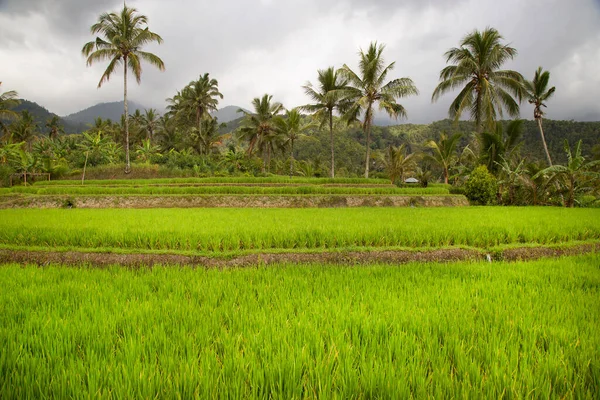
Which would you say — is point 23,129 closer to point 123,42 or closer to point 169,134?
point 169,134

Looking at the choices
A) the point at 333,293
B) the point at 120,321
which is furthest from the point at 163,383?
the point at 333,293

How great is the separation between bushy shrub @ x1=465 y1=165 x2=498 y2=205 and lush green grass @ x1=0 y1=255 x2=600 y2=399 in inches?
438

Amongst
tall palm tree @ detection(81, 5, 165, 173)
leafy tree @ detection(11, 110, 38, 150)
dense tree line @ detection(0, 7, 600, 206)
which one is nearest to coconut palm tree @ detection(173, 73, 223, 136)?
dense tree line @ detection(0, 7, 600, 206)

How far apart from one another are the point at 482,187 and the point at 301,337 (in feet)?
45.7

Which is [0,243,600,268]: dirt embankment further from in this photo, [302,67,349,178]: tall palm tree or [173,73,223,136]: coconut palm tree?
[173,73,223,136]: coconut palm tree

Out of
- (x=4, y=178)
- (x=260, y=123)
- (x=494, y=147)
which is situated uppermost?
(x=260, y=123)

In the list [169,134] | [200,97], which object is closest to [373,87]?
[200,97]

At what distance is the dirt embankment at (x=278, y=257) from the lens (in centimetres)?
398

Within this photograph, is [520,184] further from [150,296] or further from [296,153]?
[296,153]

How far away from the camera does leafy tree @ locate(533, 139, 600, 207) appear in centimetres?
970

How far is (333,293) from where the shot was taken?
2408 millimetres

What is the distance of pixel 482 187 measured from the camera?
12.5 metres

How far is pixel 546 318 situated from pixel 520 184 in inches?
512

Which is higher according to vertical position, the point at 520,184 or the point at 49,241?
the point at 520,184
